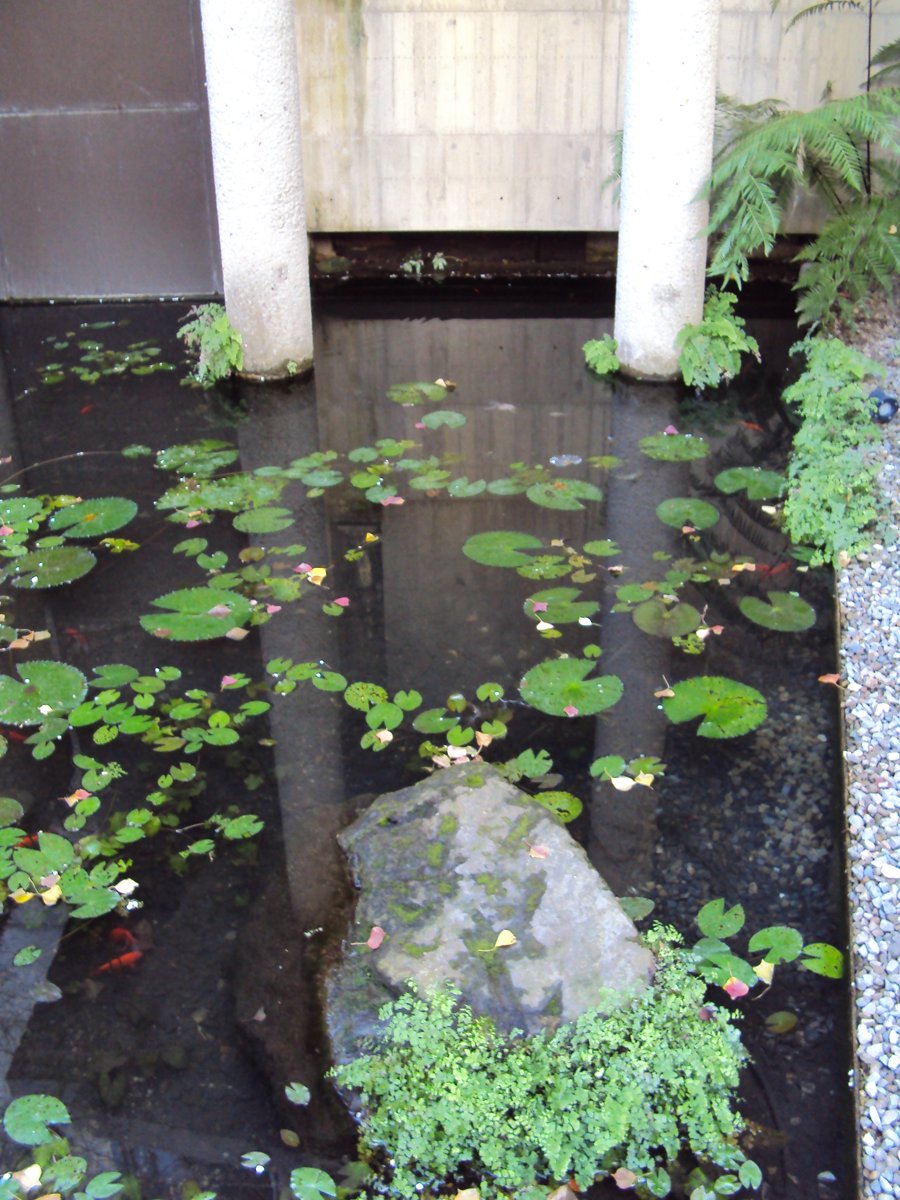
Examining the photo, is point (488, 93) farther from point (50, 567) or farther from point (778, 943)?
point (778, 943)

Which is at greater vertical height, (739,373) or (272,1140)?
(739,373)

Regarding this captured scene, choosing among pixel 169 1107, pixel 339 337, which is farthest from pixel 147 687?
pixel 339 337

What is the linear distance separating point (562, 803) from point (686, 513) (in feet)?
6.17

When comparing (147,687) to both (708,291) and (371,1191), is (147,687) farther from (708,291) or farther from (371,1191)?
(708,291)

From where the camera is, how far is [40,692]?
3.84m

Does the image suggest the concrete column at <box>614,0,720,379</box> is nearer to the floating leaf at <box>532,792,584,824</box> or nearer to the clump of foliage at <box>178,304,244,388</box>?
the clump of foliage at <box>178,304,244,388</box>

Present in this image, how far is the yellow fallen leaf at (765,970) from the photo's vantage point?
2754 mm

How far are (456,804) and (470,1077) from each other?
776 mm

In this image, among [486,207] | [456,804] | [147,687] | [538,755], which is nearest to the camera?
[456,804]

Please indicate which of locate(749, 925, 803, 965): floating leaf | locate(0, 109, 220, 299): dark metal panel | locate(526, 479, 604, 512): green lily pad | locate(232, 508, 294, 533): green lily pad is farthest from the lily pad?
locate(0, 109, 220, 299): dark metal panel

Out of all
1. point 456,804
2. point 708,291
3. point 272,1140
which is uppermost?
point 708,291

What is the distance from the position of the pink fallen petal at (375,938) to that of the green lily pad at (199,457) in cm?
293

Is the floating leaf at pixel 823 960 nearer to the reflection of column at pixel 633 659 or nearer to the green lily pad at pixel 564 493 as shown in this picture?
the reflection of column at pixel 633 659

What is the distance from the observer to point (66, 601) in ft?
14.3
